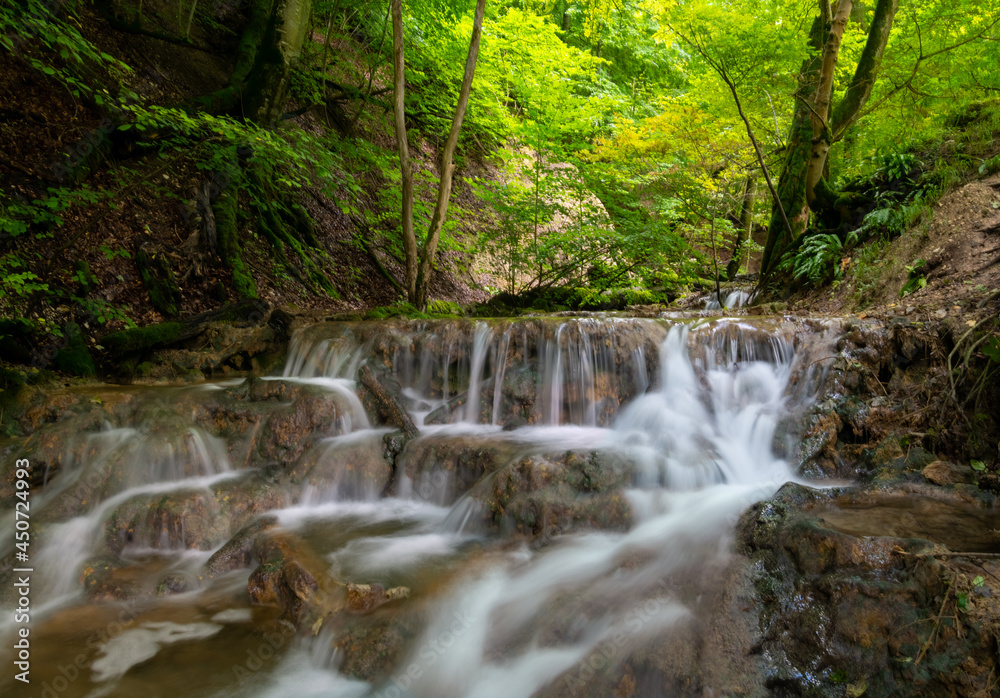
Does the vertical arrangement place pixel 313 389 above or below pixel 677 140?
below

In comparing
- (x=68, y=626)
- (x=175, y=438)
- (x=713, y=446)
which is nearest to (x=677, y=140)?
(x=713, y=446)

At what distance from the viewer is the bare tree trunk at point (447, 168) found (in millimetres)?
7555

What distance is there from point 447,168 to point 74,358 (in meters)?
5.22

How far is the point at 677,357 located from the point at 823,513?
265 centimetres

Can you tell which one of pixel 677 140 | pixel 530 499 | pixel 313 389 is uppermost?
pixel 677 140

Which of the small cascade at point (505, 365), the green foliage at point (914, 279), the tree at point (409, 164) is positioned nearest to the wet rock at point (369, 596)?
the small cascade at point (505, 365)

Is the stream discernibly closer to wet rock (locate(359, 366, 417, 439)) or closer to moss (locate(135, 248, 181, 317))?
wet rock (locate(359, 366, 417, 439))

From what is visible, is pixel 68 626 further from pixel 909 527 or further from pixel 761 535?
pixel 909 527

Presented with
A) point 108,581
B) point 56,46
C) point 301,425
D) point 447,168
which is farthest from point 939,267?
point 56,46

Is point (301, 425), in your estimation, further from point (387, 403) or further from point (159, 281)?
point (159, 281)

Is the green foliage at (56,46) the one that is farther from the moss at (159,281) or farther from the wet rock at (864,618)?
the wet rock at (864,618)

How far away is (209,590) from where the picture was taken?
143 inches

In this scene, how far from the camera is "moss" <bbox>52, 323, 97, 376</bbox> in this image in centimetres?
564

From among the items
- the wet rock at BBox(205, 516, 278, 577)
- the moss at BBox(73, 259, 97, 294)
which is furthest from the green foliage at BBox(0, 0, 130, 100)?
the wet rock at BBox(205, 516, 278, 577)
